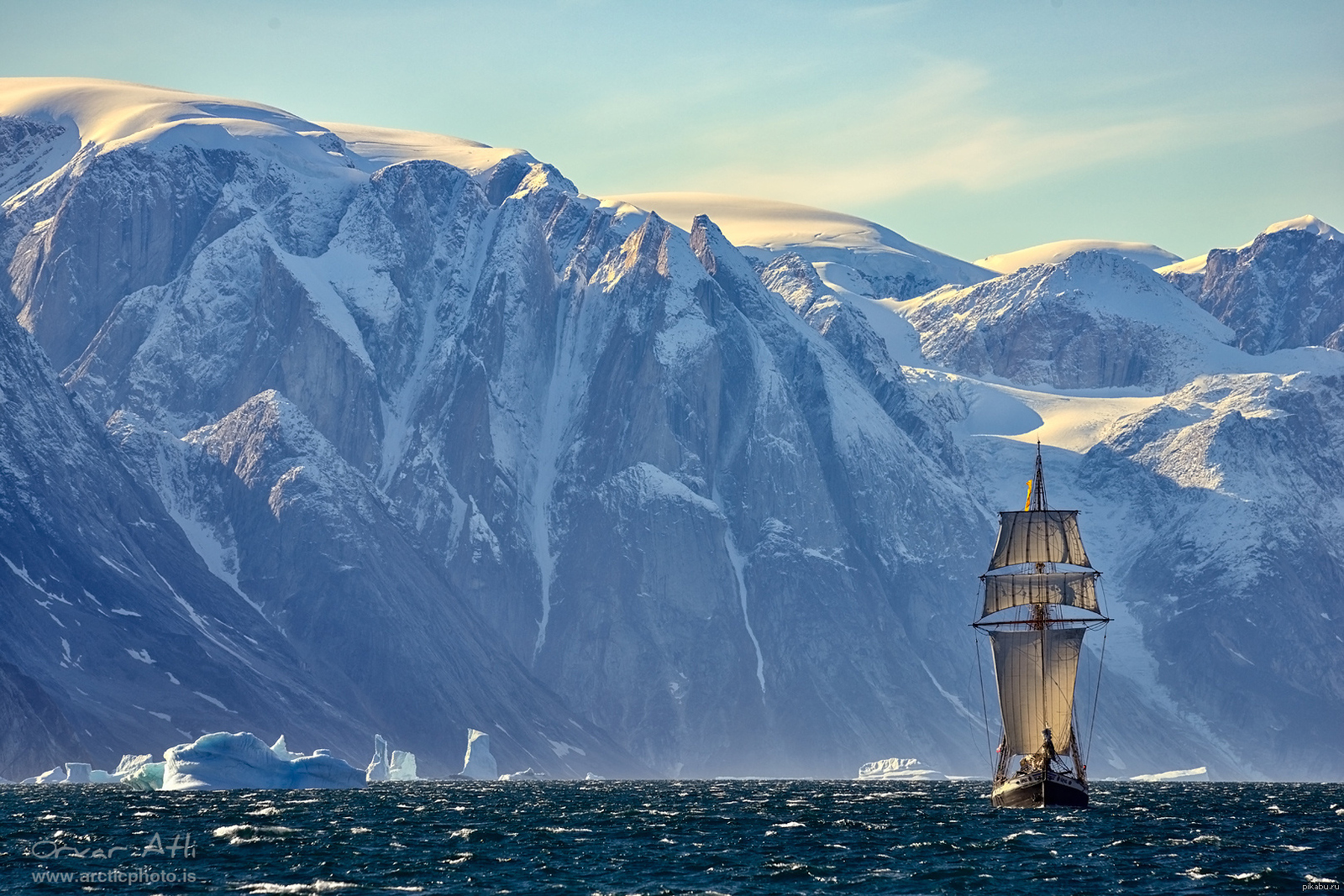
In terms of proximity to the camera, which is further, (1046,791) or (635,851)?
(1046,791)

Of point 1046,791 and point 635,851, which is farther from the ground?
point 1046,791

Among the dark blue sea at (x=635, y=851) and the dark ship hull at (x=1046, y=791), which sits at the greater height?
the dark ship hull at (x=1046, y=791)

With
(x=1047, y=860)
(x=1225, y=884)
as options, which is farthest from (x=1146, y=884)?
(x=1047, y=860)

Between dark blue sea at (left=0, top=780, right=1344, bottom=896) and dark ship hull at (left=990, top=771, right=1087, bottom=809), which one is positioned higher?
dark ship hull at (left=990, top=771, right=1087, bottom=809)

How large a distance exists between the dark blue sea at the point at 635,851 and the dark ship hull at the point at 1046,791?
11.3 meters

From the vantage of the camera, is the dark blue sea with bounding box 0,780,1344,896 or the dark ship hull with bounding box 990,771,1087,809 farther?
the dark ship hull with bounding box 990,771,1087,809

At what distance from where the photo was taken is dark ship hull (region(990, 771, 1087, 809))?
19425 centimetres

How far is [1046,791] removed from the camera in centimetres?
19438

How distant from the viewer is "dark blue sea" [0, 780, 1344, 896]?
110875mm

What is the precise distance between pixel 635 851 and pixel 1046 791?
73.7m

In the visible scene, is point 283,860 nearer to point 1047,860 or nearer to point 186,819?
point 186,819

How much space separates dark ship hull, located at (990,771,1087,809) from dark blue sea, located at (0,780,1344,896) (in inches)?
444

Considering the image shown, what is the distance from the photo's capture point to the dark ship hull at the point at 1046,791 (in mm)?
194250

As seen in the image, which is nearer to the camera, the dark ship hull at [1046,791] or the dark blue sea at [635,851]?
the dark blue sea at [635,851]
